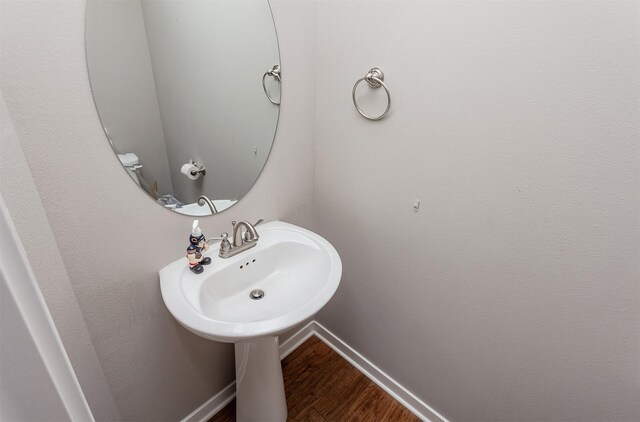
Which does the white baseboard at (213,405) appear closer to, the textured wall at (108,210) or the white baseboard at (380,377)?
the textured wall at (108,210)

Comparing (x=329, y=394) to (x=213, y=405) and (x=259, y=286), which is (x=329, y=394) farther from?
(x=259, y=286)

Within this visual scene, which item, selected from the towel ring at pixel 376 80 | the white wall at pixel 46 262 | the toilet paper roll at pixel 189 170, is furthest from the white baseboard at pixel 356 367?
the towel ring at pixel 376 80

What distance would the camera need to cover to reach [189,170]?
3.41 feet

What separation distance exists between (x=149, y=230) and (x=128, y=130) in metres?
0.29

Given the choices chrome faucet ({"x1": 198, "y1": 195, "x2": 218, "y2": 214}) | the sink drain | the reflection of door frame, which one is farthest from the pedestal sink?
the reflection of door frame

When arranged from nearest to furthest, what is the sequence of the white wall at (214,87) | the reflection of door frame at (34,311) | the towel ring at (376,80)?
the reflection of door frame at (34,311)
the white wall at (214,87)
the towel ring at (376,80)

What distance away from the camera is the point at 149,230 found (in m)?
0.96

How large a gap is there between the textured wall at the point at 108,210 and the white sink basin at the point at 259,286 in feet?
0.40

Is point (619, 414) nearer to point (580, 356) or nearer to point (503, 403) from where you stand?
point (580, 356)

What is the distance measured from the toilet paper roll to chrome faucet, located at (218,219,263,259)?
0.67ft

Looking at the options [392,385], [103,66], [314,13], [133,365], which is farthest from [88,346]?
[314,13]

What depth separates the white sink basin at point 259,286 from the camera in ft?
2.69

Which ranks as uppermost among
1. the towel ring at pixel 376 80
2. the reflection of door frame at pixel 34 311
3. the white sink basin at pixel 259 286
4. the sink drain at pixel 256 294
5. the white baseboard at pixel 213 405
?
the towel ring at pixel 376 80

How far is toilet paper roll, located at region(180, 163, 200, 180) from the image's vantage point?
1022 mm
